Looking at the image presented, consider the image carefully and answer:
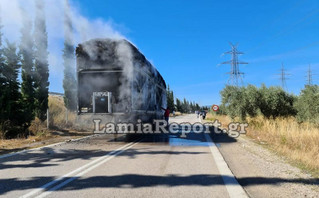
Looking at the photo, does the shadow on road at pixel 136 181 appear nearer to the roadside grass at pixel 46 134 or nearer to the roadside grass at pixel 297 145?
the roadside grass at pixel 297 145

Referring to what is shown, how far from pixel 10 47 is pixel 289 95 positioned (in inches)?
709

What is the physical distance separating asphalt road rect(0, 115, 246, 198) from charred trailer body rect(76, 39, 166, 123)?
8.49 feet

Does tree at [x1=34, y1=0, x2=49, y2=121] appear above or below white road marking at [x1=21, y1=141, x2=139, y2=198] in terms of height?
above

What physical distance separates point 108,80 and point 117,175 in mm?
5748

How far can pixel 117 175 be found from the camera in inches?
219

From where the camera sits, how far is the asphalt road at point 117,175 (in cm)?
445

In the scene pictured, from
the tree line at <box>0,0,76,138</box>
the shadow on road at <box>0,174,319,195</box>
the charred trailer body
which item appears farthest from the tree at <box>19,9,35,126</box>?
the shadow on road at <box>0,174,319,195</box>

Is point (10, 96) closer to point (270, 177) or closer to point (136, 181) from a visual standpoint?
point (136, 181)

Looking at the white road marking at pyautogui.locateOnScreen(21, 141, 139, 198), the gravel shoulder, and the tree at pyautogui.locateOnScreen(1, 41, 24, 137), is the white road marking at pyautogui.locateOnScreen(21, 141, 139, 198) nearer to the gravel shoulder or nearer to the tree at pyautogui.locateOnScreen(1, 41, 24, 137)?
the gravel shoulder

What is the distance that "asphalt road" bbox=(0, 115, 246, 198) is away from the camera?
445 cm

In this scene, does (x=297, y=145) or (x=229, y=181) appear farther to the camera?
(x=297, y=145)

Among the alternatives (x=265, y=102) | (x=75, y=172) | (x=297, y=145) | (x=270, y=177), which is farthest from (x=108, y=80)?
(x=265, y=102)

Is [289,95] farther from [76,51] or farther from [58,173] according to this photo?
[58,173]

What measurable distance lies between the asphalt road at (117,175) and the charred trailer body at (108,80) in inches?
102
